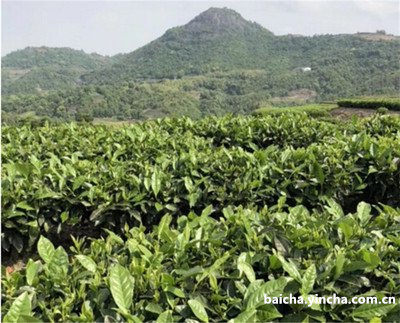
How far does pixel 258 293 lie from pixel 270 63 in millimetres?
128225

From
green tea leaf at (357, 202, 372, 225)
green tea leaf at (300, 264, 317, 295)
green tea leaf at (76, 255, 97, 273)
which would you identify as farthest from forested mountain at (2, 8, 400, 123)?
green tea leaf at (76, 255, 97, 273)

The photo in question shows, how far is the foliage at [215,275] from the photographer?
1858 millimetres

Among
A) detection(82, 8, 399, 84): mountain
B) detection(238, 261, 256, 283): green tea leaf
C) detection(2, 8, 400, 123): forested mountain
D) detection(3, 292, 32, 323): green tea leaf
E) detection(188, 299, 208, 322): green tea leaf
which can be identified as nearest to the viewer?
detection(3, 292, 32, 323): green tea leaf

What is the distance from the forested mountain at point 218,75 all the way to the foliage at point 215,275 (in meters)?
64.4

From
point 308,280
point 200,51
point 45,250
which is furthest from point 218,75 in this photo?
point 308,280

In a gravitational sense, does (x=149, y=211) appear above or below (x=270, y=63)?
below

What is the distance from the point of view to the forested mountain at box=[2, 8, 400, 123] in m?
81.0

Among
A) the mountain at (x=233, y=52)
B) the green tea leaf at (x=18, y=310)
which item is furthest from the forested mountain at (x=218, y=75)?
the green tea leaf at (x=18, y=310)

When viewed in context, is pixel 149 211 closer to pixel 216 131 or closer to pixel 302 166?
pixel 302 166

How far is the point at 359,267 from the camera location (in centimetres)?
211

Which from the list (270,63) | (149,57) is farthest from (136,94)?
(149,57)

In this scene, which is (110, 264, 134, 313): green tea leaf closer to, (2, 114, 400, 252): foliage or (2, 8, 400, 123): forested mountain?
(2, 114, 400, 252): foliage

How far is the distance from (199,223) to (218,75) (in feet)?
371

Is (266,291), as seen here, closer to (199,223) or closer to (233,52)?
(199,223)
